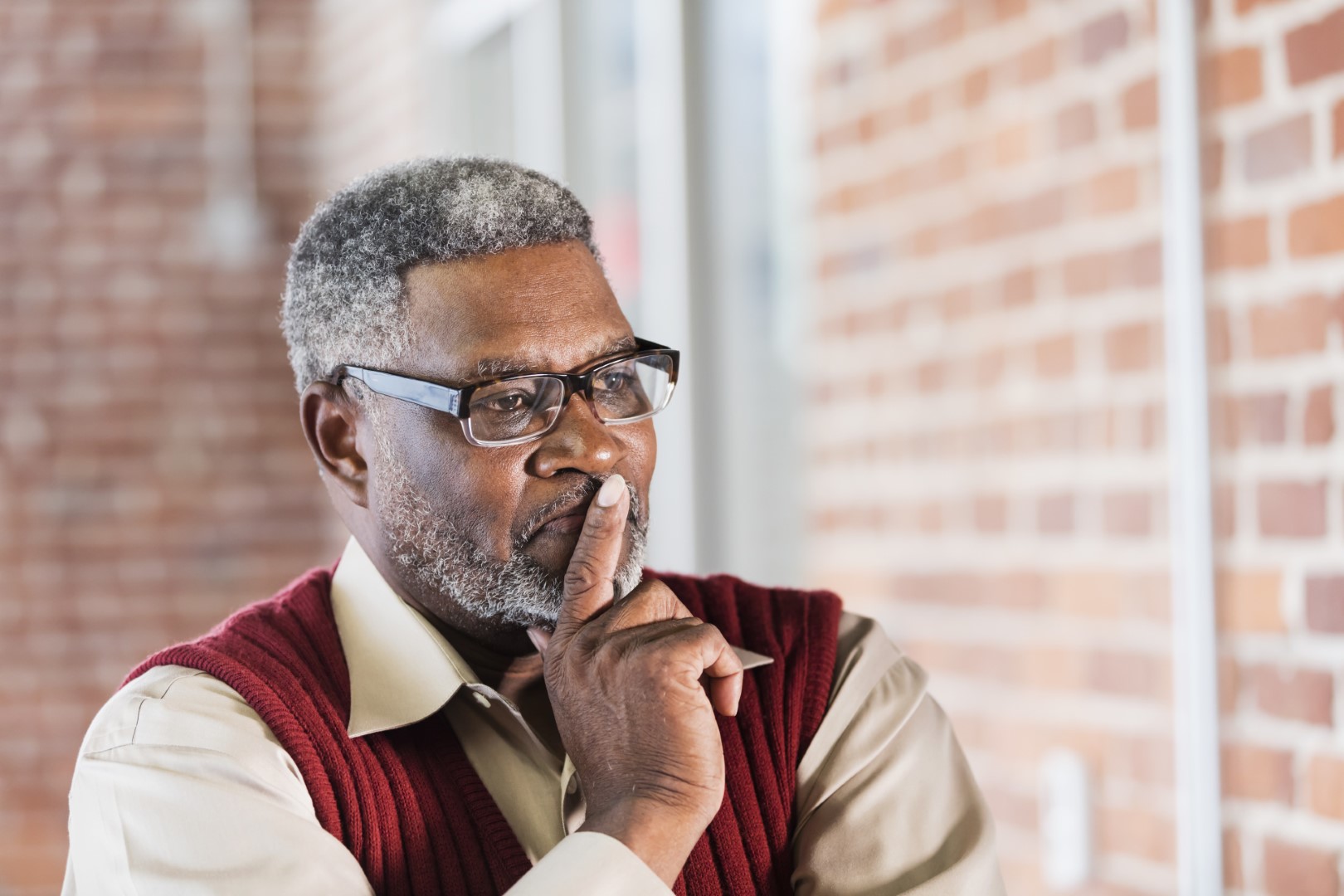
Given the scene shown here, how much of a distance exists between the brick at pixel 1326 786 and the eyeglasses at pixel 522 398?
851 mm

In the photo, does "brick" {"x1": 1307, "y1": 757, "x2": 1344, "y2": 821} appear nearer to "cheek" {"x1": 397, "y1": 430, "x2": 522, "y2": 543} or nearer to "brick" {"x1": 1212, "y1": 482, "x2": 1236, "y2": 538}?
"brick" {"x1": 1212, "y1": 482, "x2": 1236, "y2": 538}

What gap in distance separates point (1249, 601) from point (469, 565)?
941 millimetres

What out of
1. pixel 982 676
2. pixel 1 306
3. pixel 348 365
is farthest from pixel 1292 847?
pixel 1 306

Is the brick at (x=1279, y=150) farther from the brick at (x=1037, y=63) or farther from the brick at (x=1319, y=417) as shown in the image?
the brick at (x=1037, y=63)

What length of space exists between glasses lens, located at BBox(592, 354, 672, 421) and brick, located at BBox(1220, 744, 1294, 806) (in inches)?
32.6

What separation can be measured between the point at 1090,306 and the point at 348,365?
1.03m

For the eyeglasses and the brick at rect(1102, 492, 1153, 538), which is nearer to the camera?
the eyeglasses

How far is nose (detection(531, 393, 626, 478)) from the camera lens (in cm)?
144

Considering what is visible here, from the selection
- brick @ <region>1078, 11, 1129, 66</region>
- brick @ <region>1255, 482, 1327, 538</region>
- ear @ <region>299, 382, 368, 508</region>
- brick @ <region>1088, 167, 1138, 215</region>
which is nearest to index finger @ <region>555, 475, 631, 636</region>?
ear @ <region>299, 382, 368, 508</region>

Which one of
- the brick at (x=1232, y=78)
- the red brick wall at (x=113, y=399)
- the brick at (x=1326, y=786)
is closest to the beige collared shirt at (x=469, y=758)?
the brick at (x=1326, y=786)

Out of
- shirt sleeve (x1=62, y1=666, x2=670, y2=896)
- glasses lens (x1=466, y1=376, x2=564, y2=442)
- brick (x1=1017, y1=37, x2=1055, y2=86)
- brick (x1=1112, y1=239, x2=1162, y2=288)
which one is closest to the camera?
shirt sleeve (x1=62, y1=666, x2=670, y2=896)

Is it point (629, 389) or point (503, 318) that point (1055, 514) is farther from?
point (503, 318)

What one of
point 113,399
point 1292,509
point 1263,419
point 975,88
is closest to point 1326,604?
point 1292,509

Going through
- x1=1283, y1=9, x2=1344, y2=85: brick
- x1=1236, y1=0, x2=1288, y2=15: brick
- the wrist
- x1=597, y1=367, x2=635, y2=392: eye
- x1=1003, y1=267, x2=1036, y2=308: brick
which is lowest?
the wrist
